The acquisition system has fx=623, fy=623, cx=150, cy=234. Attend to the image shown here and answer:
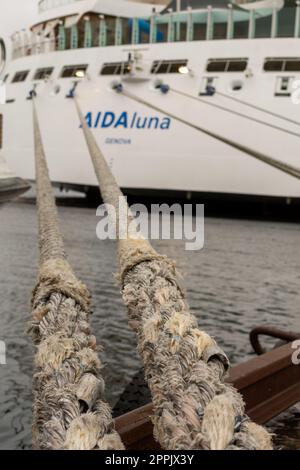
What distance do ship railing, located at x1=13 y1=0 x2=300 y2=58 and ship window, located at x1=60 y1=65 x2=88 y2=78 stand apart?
969mm

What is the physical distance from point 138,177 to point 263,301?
13.1 meters

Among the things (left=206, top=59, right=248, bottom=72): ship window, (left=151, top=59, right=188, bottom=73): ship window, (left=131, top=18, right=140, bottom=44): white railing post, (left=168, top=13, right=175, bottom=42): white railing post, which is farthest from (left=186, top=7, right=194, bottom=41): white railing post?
(left=131, top=18, right=140, bottom=44): white railing post

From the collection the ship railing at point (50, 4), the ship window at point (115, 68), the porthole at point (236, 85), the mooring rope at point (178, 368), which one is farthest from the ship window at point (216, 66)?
the mooring rope at point (178, 368)

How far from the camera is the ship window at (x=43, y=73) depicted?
24.2 meters

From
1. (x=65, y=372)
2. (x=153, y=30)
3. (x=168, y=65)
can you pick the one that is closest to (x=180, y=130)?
(x=168, y=65)

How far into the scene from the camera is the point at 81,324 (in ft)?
8.29

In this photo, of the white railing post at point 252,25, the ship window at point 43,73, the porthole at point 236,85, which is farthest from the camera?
the ship window at point 43,73

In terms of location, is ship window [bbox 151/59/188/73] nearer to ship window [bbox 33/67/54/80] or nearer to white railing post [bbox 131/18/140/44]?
white railing post [bbox 131/18/140/44]

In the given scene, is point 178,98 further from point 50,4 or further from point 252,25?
point 50,4

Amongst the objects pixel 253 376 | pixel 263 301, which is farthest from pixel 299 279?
pixel 253 376

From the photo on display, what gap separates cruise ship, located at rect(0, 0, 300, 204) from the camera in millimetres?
20016

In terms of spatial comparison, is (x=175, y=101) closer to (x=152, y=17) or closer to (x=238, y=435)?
(x=152, y=17)

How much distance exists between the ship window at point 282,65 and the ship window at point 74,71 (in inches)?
267

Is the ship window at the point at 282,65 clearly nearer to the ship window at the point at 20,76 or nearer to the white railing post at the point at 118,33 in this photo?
the white railing post at the point at 118,33
